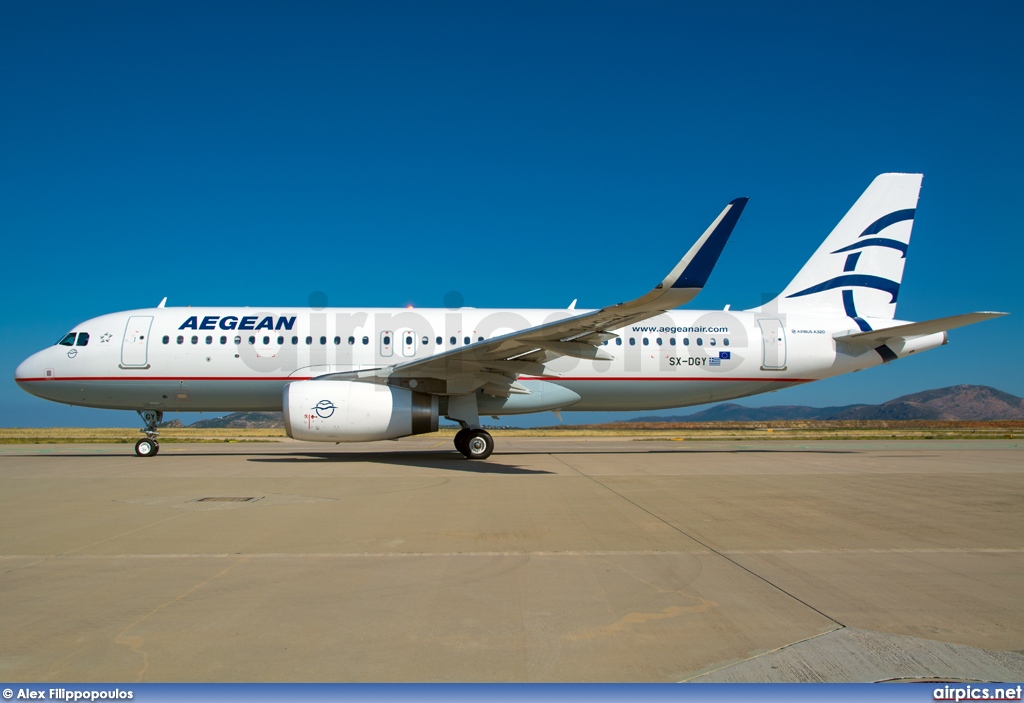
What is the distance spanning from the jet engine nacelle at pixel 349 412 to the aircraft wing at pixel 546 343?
823mm

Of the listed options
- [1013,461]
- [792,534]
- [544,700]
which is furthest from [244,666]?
[1013,461]

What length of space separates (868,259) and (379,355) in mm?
13735

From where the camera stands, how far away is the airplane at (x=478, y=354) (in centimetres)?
1387

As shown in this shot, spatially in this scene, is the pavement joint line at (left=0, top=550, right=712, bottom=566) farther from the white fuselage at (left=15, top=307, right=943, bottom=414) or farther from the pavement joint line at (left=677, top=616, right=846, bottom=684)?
A: the white fuselage at (left=15, top=307, right=943, bottom=414)

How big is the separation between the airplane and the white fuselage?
35 mm

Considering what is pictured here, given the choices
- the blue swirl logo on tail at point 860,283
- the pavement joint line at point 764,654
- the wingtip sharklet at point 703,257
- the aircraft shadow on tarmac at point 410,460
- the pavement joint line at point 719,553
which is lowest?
the aircraft shadow on tarmac at point 410,460

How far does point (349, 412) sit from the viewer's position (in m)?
13.6

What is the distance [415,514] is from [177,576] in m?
3.13

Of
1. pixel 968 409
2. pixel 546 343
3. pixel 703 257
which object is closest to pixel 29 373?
pixel 546 343

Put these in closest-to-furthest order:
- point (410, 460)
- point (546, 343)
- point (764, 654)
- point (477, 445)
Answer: point (764, 654) < point (546, 343) < point (477, 445) < point (410, 460)

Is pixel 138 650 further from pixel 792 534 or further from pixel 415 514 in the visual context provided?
pixel 792 534

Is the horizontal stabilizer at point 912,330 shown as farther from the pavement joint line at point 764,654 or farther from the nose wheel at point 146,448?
the nose wheel at point 146,448

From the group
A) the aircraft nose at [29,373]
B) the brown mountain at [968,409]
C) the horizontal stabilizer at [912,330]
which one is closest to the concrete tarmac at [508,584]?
the horizontal stabilizer at [912,330]

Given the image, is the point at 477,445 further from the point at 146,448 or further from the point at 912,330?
the point at 912,330
